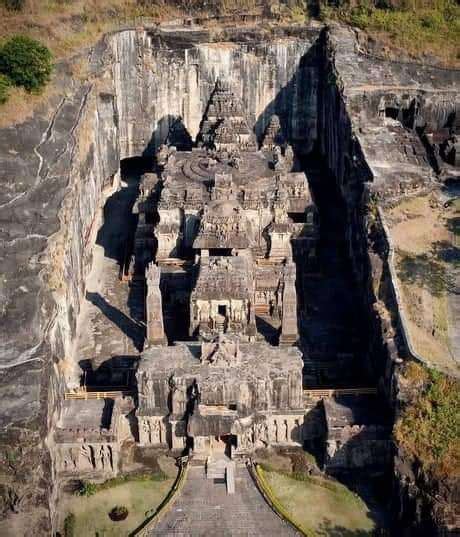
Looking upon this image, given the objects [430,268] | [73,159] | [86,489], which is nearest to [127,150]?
[73,159]

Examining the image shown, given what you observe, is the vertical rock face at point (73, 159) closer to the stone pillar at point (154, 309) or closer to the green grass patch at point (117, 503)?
the green grass patch at point (117, 503)

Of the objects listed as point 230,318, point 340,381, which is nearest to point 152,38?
point 230,318

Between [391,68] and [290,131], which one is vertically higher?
[391,68]

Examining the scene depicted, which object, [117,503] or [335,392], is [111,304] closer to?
[117,503]

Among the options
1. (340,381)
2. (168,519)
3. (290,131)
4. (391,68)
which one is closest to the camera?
(168,519)

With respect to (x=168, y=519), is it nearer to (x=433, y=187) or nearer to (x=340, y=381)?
(x=340, y=381)

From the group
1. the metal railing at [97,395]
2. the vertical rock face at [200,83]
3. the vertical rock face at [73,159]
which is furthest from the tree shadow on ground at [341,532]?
the vertical rock face at [200,83]
